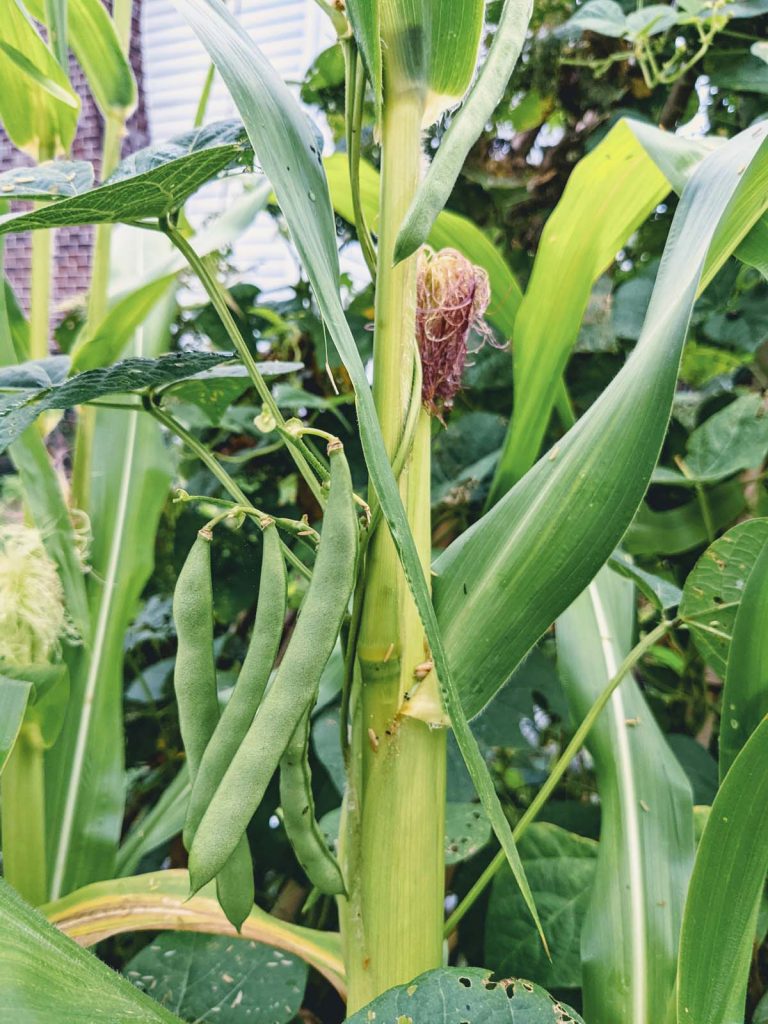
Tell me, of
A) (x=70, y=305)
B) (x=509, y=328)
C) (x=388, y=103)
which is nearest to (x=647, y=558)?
(x=509, y=328)

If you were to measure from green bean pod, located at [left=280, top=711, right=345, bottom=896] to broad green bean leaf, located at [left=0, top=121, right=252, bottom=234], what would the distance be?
25 cm

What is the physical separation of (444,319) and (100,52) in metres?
0.43

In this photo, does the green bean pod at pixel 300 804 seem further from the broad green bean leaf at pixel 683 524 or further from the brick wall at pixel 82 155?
the brick wall at pixel 82 155

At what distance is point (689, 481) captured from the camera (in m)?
0.68

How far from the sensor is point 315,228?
12.7 inches

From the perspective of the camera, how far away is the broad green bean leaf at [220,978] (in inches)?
19.0

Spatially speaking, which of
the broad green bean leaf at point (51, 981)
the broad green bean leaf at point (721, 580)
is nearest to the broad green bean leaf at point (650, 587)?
the broad green bean leaf at point (721, 580)

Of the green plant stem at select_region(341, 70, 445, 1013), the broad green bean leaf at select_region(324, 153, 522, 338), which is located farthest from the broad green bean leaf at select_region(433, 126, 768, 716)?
the broad green bean leaf at select_region(324, 153, 522, 338)

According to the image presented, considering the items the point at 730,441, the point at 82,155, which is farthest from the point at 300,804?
the point at 82,155

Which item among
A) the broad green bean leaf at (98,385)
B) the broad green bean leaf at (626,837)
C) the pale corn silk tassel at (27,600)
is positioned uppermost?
the broad green bean leaf at (98,385)

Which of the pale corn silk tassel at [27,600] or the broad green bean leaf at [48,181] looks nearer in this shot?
the broad green bean leaf at [48,181]

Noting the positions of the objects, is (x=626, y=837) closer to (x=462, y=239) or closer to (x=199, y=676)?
(x=199, y=676)

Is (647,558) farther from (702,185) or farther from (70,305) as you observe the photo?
(70,305)

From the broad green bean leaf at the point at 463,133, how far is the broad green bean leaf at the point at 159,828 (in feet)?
1.51
